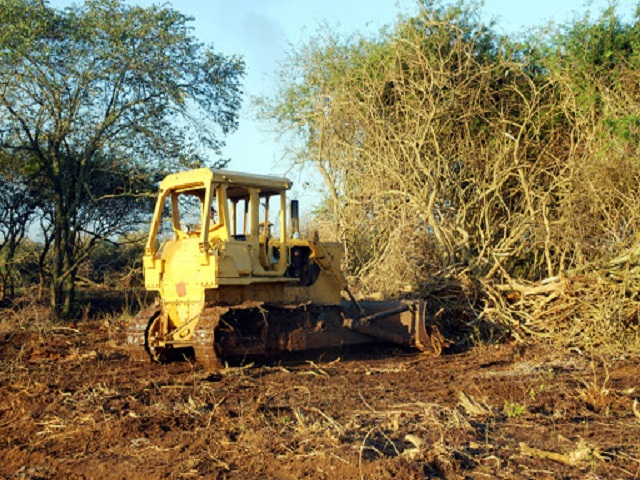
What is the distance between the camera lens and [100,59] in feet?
57.8

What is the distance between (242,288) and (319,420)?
437 cm

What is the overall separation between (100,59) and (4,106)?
2336 millimetres

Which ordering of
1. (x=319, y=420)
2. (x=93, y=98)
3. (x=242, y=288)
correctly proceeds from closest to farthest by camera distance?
(x=319, y=420), (x=242, y=288), (x=93, y=98)

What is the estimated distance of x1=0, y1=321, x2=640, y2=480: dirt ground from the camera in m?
5.38

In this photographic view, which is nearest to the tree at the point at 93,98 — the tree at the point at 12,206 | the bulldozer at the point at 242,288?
the tree at the point at 12,206

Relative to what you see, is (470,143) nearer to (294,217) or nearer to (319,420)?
(294,217)

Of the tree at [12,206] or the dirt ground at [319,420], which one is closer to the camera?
the dirt ground at [319,420]

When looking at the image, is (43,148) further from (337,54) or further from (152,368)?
(152,368)

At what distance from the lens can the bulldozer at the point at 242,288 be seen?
10.2 m

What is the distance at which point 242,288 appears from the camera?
10859mm

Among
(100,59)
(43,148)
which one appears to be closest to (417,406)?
(100,59)

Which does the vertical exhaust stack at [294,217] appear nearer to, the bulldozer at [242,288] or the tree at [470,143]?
the bulldozer at [242,288]

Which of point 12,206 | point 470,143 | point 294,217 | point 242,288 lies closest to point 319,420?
point 242,288

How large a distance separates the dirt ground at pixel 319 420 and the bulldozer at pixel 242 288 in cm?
40
